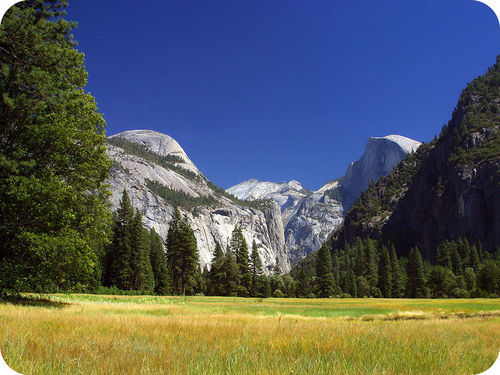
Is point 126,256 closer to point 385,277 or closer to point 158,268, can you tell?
point 158,268

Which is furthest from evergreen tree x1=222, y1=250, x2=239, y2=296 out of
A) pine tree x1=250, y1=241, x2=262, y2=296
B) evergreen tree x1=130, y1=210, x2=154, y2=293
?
evergreen tree x1=130, y1=210, x2=154, y2=293

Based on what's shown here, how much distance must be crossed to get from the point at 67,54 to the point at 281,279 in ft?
257

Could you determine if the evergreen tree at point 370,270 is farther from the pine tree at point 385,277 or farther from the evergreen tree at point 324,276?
the evergreen tree at point 324,276

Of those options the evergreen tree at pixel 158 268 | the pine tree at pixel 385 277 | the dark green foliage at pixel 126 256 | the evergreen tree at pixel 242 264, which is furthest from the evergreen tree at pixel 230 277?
the pine tree at pixel 385 277

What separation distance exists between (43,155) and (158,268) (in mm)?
57155

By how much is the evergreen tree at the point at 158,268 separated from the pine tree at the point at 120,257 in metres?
6.42

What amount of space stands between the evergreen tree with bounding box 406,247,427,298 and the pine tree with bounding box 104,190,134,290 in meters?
54.2

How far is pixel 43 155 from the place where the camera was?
10.0 meters

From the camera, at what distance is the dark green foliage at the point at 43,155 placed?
269 inches

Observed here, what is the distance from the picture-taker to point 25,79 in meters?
6.84

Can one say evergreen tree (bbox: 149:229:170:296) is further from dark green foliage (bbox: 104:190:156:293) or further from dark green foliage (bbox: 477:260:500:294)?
dark green foliage (bbox: 477:260:500:294)

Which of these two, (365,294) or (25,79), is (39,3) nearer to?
(25,79)

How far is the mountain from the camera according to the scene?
109438mm

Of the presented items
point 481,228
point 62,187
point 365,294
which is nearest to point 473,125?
point 481,228
